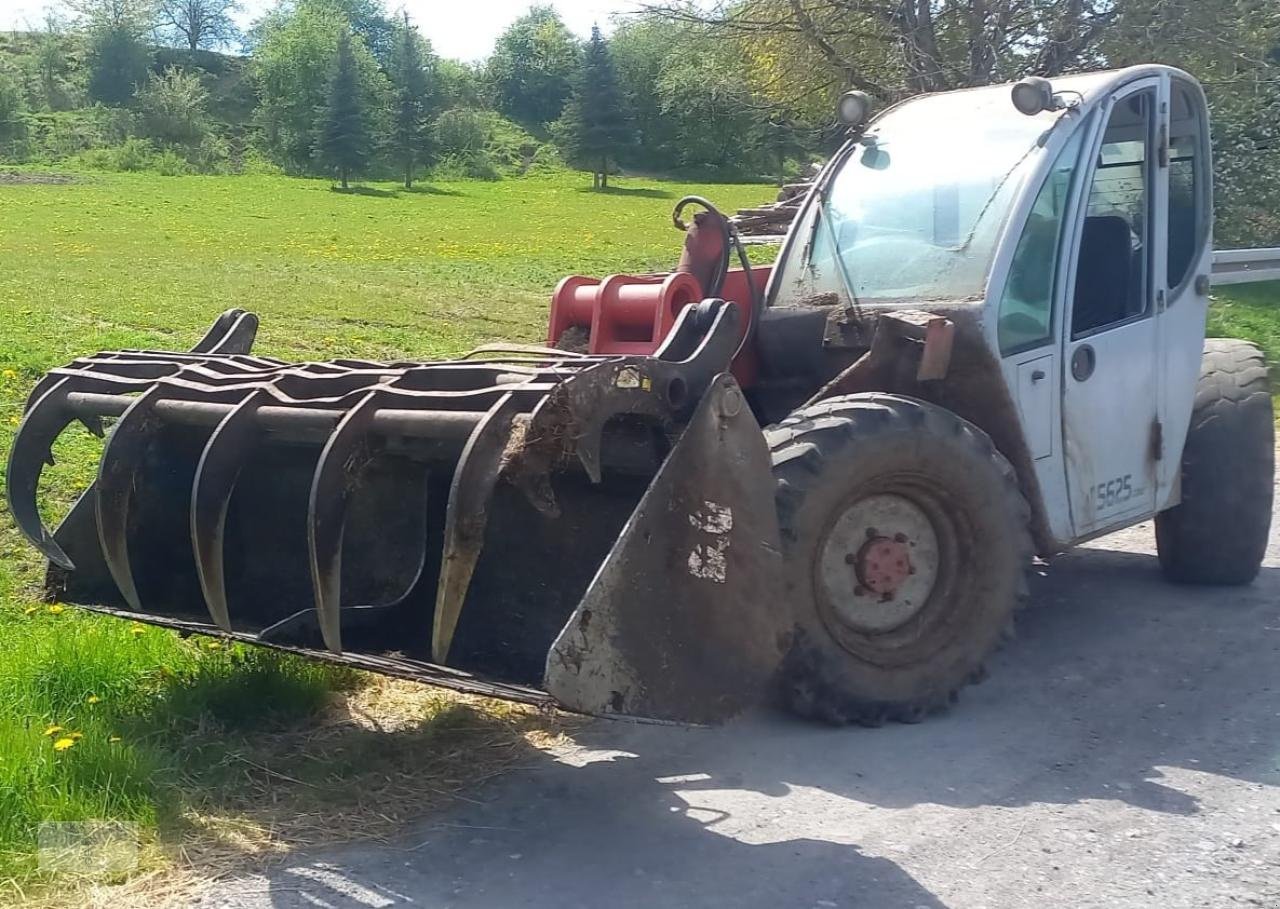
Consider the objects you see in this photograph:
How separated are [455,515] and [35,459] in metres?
1.91

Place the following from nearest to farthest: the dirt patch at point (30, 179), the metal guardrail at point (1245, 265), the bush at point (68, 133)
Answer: the metal guardrail at point (1245, 265) < the dirt patch at point (30, 179) < the bush at point (68, 133)

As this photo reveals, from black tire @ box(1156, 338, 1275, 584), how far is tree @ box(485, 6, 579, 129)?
3008 inches

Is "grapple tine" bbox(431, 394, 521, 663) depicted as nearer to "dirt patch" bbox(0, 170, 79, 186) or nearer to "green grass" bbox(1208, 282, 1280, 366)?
"green grass" bbox(1208, 282, 1280, 366)

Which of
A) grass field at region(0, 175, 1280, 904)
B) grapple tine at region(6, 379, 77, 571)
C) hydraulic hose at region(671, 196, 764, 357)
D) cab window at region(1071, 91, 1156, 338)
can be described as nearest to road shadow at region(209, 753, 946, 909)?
grass field at region(0, 175, 1280, 904)

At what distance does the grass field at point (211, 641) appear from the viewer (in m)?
4.45

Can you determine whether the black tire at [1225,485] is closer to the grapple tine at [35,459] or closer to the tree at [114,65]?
the grapple tine at [35,459]

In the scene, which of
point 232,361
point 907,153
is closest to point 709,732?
point 232,361

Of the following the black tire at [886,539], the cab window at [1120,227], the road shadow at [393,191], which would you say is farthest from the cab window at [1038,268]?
the road shadow at [393,191]

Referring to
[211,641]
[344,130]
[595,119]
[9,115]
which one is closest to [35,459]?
[211,641]

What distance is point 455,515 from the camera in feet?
13.2

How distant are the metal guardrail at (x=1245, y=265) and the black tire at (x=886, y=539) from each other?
3026mm

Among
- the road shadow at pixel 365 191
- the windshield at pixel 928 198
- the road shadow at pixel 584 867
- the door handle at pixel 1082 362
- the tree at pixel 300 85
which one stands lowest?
the road shadow at pixel 584 867

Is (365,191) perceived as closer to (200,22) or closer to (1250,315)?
(1250,315)

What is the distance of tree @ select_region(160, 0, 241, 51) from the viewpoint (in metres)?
108
